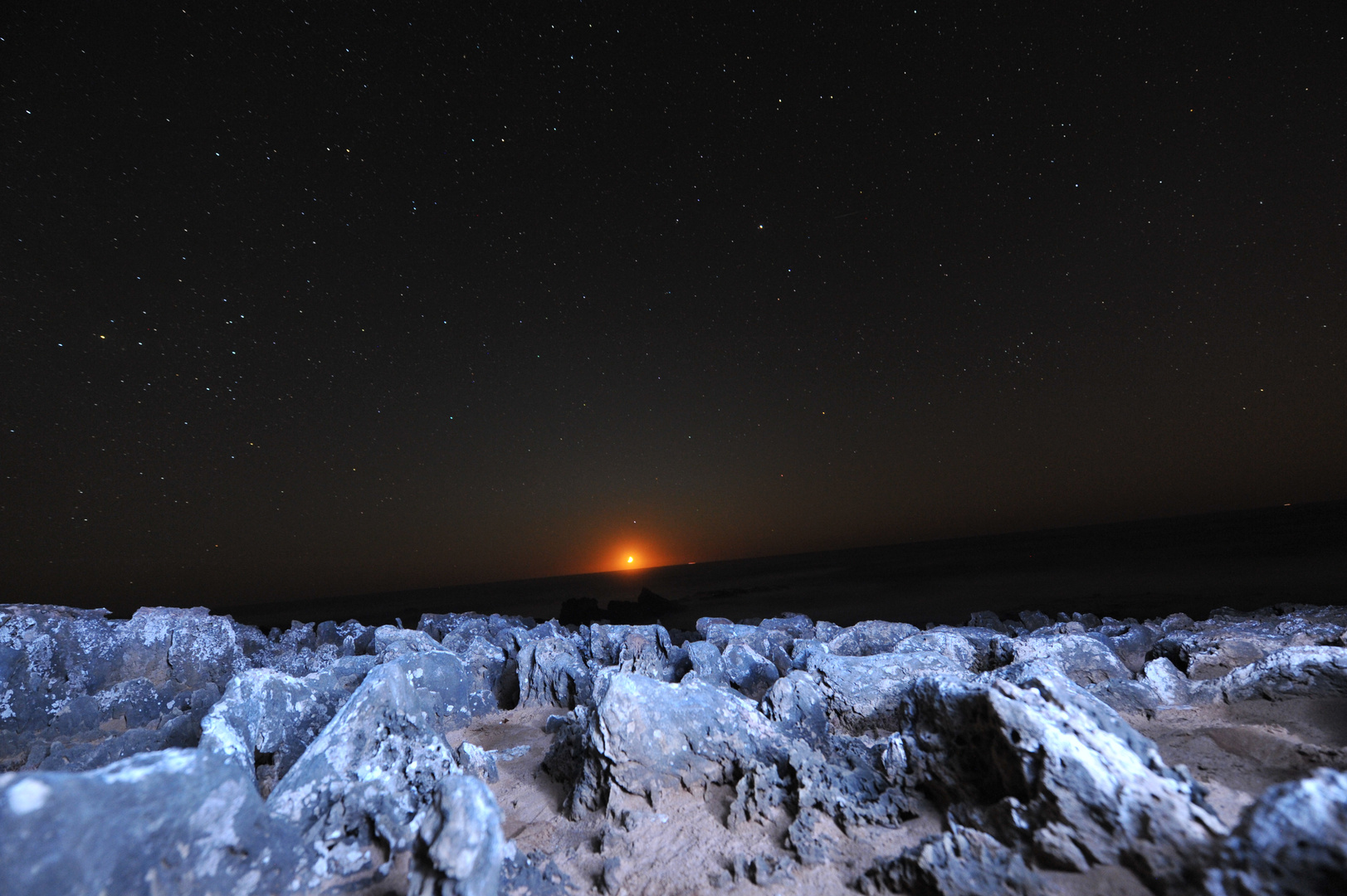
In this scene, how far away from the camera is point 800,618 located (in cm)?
1133

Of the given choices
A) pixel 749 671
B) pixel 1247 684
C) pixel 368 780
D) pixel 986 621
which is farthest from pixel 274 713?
pixel 986 621

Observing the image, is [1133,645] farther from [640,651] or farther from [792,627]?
[640,651]

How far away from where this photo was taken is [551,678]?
6.49 metres

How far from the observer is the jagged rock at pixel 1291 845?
162 cm

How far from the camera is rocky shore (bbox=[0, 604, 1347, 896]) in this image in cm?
205

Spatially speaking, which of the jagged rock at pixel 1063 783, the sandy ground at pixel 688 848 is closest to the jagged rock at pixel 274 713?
the sandy ground at pixel 688 848

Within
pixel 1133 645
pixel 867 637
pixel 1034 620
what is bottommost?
pixel 1034 620

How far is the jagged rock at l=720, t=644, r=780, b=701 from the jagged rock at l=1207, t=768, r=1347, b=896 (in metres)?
4.35

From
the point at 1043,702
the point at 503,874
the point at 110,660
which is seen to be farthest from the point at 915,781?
the point at 110,660

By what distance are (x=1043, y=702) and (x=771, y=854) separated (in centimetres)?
160

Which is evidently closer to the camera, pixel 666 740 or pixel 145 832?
pixel 145 832

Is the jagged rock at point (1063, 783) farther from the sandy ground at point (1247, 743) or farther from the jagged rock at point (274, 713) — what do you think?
the jagged rock at point (274, 713)

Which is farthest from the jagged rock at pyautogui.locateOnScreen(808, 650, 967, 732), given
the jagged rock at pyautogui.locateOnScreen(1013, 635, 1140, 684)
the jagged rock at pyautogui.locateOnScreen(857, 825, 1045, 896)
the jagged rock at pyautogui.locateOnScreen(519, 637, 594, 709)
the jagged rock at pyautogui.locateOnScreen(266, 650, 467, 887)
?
the jagged rock at pyautogui.locateOnScreen(266, 650, 467, 887)

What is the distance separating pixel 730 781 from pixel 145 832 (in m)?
3.07
